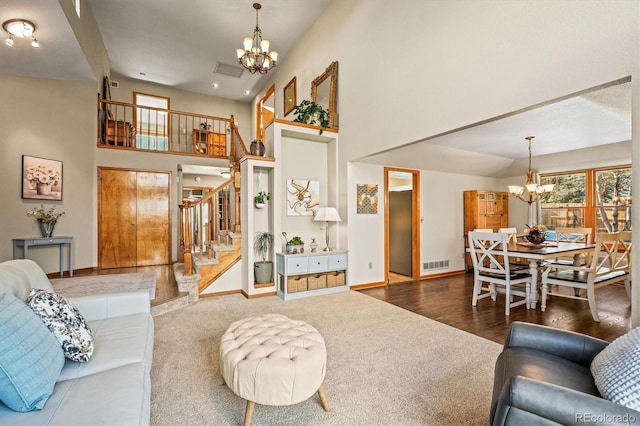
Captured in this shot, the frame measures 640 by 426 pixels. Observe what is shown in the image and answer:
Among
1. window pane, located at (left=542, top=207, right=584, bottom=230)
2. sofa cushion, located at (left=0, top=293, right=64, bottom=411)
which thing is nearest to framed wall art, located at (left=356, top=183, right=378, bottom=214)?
window pane, located at (left=542, top=207, right=584, bottom=230)

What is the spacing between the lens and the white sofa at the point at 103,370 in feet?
3.72

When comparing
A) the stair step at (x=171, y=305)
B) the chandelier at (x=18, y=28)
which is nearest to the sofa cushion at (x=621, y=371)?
the stair step at (x=171, y=305)

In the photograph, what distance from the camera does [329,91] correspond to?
17.9 ft

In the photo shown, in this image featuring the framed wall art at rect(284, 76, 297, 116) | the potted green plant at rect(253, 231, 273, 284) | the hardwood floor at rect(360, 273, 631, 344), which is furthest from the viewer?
the framed wall art at rect(284, 76, 297, 116)

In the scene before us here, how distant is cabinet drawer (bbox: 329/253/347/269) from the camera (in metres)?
4.73

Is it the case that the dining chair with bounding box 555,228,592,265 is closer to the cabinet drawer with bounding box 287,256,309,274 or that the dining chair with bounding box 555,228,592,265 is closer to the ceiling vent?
the cabinet drawer with bounding box 287,256,309,274

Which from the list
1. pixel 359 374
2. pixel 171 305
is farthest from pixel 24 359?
pixel 171 305

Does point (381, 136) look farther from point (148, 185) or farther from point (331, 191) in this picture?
point (148, 185)

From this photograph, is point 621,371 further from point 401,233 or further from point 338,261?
point 401,233

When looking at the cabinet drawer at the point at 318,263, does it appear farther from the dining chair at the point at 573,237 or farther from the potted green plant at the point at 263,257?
the dining chair at the point at 573,237

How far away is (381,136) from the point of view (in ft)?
13.4

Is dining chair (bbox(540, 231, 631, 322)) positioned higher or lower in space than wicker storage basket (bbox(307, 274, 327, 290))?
higher

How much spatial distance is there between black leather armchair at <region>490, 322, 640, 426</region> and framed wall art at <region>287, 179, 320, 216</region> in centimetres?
373

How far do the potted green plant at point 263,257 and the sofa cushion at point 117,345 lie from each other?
7.42 feet
